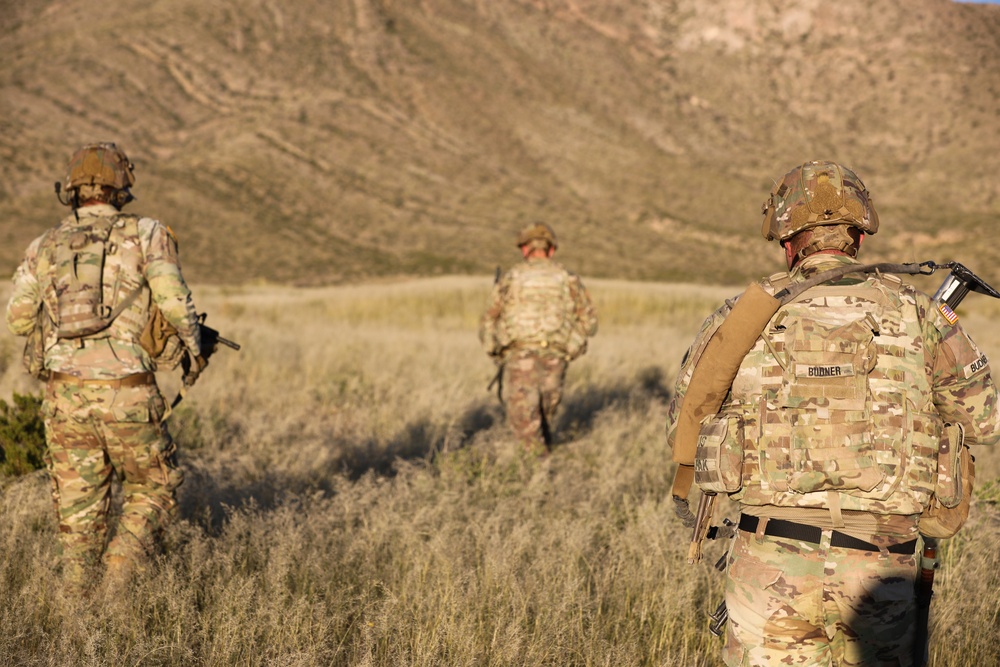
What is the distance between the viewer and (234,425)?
22.2ft

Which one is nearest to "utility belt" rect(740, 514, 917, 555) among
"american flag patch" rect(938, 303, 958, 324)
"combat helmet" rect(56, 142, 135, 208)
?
"american flag patch" rect(938, 303, 958, 324)

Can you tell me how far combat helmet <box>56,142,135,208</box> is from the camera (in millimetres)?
3508

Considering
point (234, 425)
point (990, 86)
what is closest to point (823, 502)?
point (234, 425)

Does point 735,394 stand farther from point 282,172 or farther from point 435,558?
point 282,172

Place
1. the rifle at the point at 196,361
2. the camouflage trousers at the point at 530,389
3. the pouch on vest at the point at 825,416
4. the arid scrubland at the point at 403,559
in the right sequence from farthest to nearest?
the camouflage trousers at the point at 530,389
the rifle at the point at 196,361
the arid scrubland at the point at 403,559
the pouch on vest at the point at 825,416

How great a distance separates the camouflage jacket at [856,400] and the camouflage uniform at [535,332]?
150 inches

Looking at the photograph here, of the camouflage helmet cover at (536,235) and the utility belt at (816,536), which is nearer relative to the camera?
the utility belt at (816,536)

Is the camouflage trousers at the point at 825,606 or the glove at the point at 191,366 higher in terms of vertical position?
the glove at the point at 191,366

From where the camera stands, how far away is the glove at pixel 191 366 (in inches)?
147

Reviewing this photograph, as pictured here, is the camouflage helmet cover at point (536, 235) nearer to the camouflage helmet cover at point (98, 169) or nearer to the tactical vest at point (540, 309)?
the tactical vest at point (540, 309)

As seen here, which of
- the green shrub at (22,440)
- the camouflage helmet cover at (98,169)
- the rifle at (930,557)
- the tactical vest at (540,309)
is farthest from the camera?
the tactical vest at (540,309)

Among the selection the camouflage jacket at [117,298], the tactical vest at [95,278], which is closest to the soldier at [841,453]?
the camouflage jacket at [117,298]

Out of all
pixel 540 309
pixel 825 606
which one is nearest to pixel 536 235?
pixel 540 309

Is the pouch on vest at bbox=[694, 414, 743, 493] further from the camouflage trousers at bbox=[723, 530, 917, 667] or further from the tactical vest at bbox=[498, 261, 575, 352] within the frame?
the tactical vest at bbox=[498, 261, 575, 352]
